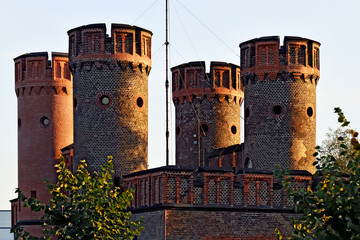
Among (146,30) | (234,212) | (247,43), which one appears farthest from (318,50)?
(234,212)

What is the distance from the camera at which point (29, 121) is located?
4375 centimetres

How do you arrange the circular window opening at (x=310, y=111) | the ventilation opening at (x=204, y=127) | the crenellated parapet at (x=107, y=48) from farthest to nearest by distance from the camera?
the ventilation opening at (x=204, y=127)
the circular window opening at (x=310, y=111)
the crenellated parapet at (x=107, y=48)

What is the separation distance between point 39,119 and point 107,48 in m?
10.7

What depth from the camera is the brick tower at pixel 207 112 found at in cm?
4459

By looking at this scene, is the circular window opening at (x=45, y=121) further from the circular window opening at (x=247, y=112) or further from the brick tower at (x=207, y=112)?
the circular window opening at (x=247, y=112)

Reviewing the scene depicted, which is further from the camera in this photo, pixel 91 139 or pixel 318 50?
pixel 318 50

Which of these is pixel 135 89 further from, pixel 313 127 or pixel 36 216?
pixel 36 216

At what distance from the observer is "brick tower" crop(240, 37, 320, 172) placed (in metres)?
34.8

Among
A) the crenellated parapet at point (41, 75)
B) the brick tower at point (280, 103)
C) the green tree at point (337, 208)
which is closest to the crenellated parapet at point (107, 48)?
the brick tower at point (280, 103)

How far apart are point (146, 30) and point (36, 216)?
13.6m

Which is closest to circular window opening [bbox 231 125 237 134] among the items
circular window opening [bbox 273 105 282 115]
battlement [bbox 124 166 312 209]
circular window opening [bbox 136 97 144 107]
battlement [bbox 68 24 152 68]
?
circular window opening [bbox 273 105 282 115]

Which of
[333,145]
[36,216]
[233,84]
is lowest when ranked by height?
[36,216]

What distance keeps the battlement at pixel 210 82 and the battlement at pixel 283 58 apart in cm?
874

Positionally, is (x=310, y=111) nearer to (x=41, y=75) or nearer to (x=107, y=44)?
(x=107, y=44)
